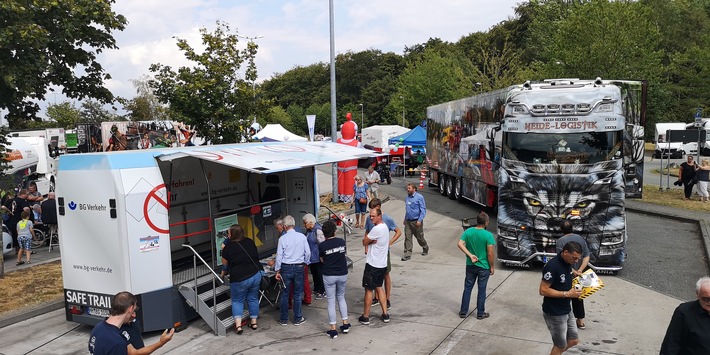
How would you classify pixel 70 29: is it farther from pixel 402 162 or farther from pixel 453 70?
pixel 453 70

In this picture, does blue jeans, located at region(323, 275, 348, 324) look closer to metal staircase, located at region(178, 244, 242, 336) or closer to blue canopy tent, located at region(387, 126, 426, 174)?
metal staircase, located at region(178, 244, 242, 336)

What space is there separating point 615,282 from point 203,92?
11500 mm

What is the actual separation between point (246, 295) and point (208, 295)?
0.75m

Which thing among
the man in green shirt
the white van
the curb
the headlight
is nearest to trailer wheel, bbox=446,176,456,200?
the headlight

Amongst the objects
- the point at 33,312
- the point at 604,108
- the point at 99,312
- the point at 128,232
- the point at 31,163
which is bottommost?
the point at 33,312

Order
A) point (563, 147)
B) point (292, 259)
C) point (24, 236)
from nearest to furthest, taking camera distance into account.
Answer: point (292, 259) → point (563, 147) → point (24, 236)

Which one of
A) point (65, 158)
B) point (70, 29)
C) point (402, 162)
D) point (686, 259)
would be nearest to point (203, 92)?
point (70, 29)

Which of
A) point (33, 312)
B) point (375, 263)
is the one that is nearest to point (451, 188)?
point (375, 263)

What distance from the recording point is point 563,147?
11219mm

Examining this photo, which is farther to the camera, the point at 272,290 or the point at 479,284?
the point at 272,290

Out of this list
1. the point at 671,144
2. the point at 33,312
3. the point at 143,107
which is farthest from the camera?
the point at 143,107

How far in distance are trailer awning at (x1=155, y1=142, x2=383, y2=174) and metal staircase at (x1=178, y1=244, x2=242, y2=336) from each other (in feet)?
4.46

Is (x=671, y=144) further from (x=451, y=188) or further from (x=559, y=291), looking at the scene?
(x=559, y=291)

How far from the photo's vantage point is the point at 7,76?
1008cm
